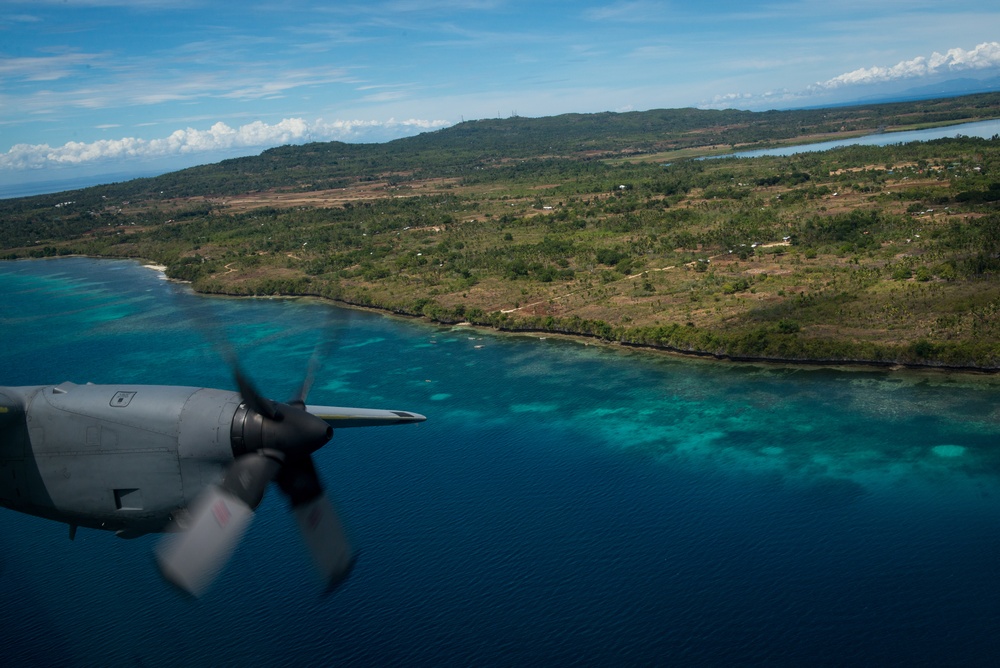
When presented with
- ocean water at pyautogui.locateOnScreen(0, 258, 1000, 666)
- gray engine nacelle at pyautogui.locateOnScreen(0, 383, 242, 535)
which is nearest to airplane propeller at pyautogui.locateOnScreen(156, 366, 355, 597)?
gray engine nacelle at pyautogui.locateOnScreen(0, 383, 242, 535)

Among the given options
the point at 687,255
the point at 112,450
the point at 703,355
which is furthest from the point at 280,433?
the point at 687,255

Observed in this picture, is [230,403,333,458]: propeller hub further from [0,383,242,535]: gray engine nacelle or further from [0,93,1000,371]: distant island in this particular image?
[0,93,1000,371]: distant island

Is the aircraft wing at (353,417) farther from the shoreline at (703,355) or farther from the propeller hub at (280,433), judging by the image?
the shoreline at (703,355)

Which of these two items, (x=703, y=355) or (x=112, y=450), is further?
(x=703, y=355)

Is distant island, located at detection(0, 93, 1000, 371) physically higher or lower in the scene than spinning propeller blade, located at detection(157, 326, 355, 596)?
lower

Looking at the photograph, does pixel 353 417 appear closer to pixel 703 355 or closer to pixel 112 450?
pixel 112 450

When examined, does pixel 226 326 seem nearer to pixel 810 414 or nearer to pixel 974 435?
pixel 810 414

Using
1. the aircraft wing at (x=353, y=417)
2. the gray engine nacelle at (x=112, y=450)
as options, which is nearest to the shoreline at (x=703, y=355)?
the aircraft wing at (x=353, y=417)
